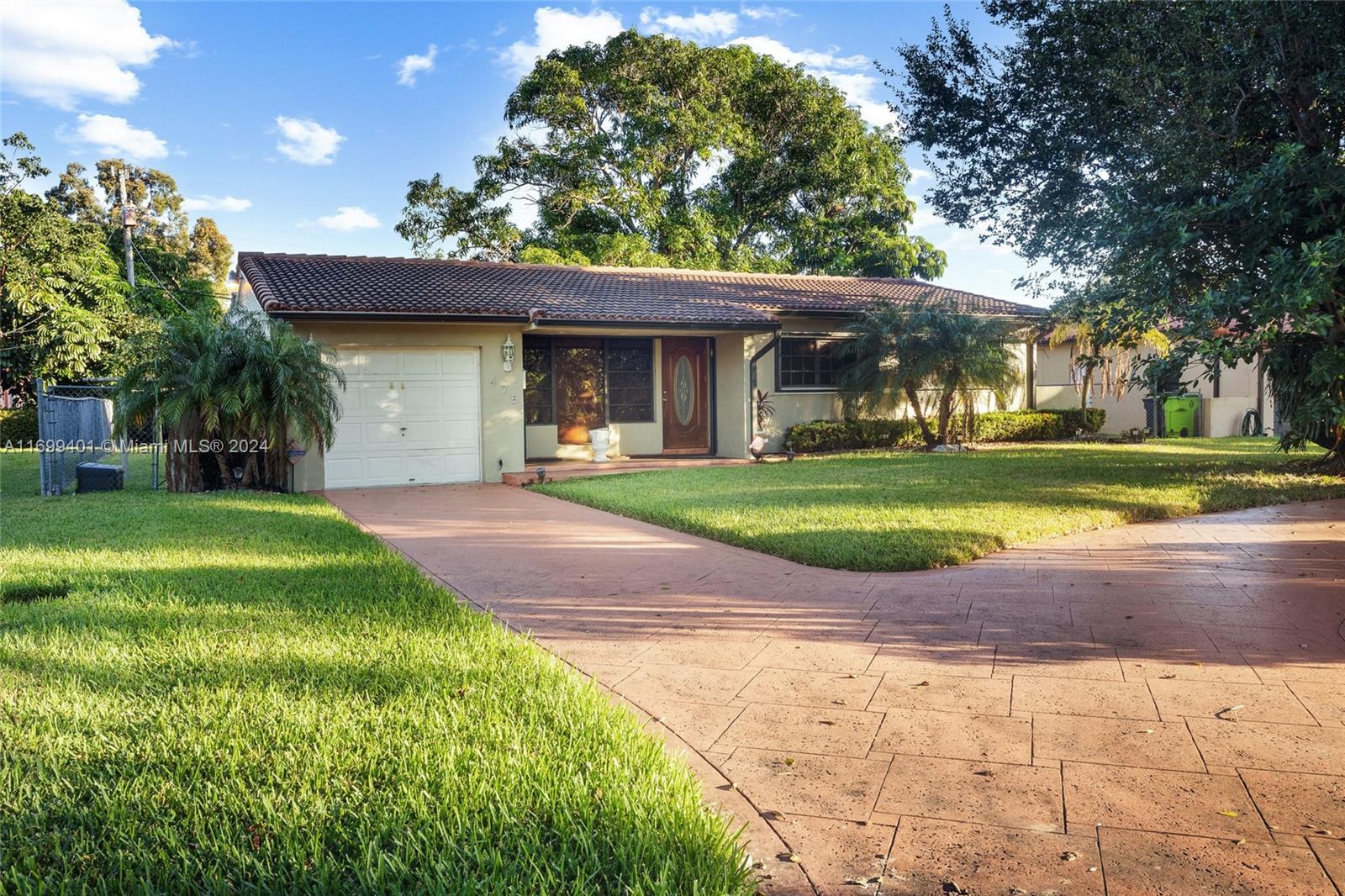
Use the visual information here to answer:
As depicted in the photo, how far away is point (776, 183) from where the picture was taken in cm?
2886

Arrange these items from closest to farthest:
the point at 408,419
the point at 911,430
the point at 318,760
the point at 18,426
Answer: the point at 318,760, the point at 408,419, the point at 911,430, the point at 18,426

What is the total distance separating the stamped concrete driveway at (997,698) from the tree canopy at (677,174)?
20.2m

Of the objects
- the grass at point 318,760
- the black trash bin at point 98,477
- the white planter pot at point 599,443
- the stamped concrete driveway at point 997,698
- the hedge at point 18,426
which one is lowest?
the stamped concrete driveway at point 997,698

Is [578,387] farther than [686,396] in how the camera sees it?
No

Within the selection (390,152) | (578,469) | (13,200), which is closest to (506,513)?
(578,469)

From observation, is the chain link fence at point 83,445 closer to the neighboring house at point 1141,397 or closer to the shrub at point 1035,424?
the shrub at point 1035,424

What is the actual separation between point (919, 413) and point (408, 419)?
374 inches

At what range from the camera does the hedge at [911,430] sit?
55.1 feet

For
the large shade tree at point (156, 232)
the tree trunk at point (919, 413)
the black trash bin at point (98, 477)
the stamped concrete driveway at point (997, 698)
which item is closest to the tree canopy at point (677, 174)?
the large shade tree at point (156, 232)

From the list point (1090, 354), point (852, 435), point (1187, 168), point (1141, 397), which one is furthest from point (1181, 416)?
point (1187, 168)

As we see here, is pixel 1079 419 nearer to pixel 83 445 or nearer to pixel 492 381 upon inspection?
pixel 492 381

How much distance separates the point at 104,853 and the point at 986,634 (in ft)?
13.3

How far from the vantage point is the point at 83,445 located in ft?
44.0

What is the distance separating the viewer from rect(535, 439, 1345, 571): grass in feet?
23.3
